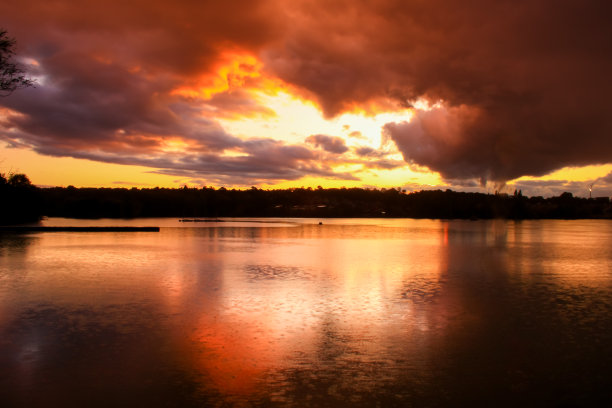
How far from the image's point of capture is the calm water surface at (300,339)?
6.86 meters

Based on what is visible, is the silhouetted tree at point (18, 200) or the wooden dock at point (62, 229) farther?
the silhouetted tree at point (18, 200)

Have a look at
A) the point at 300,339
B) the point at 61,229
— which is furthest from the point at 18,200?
the point at 300,339

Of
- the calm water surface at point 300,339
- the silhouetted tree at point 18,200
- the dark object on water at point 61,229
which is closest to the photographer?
the calm water surface at point 300,339

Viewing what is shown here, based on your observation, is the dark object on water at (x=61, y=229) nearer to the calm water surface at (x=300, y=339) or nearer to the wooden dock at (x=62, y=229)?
the wooden dock at (x=62, y=229)

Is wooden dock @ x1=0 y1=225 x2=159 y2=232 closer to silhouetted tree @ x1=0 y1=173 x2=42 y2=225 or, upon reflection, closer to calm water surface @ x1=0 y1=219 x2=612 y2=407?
silhouetted tree @ x1=0 y1=173 x2=42 y2=225

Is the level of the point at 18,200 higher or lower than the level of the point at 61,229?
higher

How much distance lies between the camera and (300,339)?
31.8 feet

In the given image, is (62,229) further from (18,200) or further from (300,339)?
(300,339)

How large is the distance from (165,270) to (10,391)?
549 inches

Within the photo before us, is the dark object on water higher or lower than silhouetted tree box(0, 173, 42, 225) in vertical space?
lower

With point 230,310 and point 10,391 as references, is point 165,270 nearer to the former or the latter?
point 230,310

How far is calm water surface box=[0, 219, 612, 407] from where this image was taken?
22.5 feet

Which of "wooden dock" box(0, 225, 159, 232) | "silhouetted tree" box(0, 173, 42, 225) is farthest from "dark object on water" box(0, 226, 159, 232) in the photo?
"silhouetted tree" box(0, 173, 42, 225)

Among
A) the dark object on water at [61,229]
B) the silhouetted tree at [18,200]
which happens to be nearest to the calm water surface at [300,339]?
the dark object on water at [61,229]
